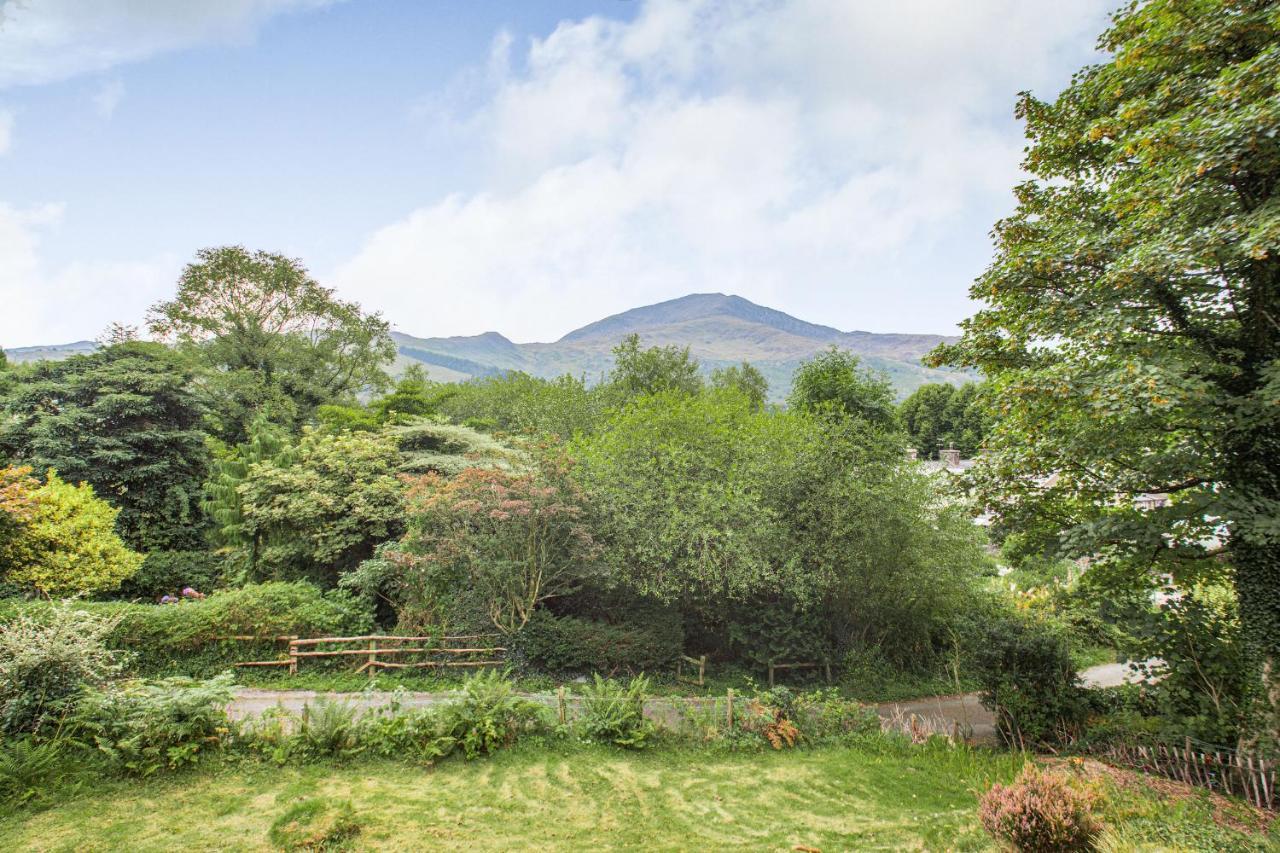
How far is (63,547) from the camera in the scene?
14.4 m

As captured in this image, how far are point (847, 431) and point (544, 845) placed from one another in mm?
12227

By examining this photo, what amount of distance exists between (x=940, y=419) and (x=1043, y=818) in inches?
2015

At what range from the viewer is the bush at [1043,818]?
18.4 feet

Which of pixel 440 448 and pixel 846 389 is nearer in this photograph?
pixel 440 448

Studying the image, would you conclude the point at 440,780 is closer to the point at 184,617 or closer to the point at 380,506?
the point at 184,617

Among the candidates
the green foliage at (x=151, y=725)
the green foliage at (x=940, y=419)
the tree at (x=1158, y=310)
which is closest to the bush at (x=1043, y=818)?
the tree at (x=1158, y=310)

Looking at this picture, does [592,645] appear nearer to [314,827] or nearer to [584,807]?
[584,807]

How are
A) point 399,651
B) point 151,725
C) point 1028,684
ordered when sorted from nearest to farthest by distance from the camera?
point 151,725 < point 1028,684 < point 399,651

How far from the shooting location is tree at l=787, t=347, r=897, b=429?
30.4m

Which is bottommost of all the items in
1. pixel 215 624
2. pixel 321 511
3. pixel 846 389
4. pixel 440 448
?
pixel 215 624

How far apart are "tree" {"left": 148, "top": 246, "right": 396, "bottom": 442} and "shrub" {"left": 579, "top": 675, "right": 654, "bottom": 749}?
2509cm

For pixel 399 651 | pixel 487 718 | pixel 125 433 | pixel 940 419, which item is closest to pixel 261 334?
pixel 125 433

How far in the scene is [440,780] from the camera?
8.15 metres

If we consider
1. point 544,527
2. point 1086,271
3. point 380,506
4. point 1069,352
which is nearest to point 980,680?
point 1069,352
